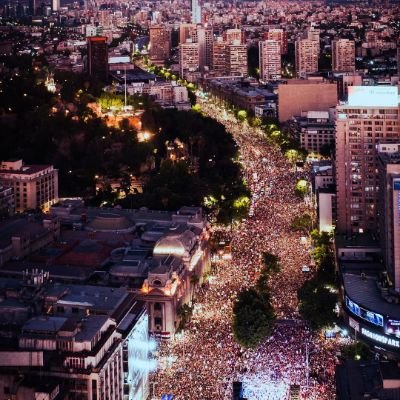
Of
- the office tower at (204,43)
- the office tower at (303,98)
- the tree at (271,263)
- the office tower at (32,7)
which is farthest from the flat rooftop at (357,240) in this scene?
the office tower at (32,7)

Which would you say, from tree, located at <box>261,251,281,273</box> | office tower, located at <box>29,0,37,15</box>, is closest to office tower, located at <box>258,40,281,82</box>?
office tower, located at <box>29,0,37,15</box>

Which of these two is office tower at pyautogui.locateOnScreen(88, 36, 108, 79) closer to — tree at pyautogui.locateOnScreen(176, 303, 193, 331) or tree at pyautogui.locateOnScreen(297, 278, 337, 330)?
tree at pyautogui.locateOnScreen(176, 303, 193, 331)

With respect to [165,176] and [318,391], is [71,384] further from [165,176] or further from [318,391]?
[165,176]

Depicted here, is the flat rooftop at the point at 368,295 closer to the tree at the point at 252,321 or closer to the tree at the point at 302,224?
the tree at the point at 252,321

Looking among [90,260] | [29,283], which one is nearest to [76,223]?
[90,260]

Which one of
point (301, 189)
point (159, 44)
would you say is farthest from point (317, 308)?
point (159, 44)
